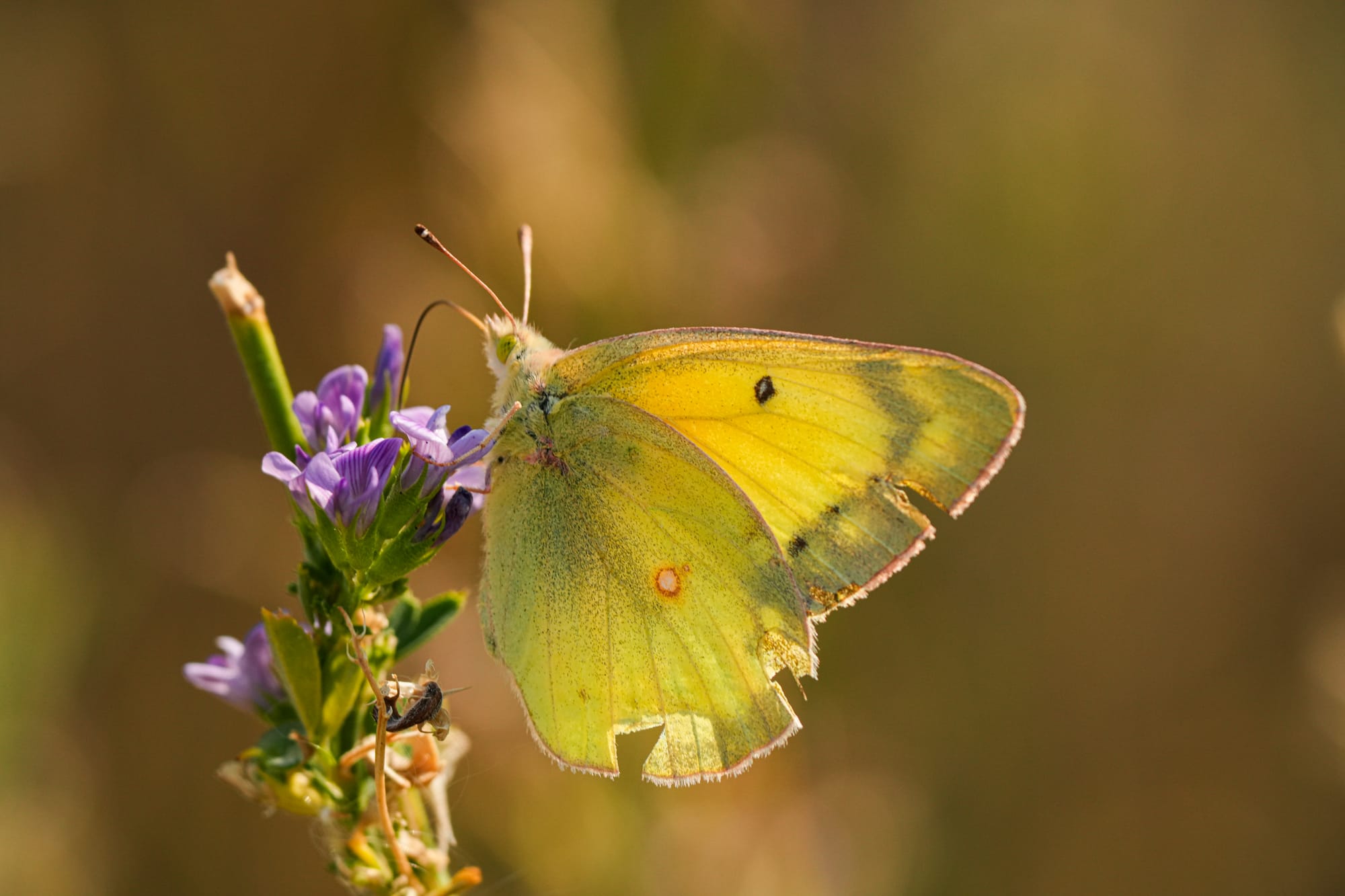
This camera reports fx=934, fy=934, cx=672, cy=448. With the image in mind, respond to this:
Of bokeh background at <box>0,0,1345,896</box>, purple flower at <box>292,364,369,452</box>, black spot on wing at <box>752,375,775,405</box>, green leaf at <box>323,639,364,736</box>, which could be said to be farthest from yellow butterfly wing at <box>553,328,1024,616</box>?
bokeh background at <box>0,0,1345,896</box>

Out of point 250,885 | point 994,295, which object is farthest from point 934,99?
point 250,885

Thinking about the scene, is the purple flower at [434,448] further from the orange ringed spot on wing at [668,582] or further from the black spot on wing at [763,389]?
the black spot on wing at [763,389]

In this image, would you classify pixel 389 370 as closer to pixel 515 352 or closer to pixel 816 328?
pixel 515 352

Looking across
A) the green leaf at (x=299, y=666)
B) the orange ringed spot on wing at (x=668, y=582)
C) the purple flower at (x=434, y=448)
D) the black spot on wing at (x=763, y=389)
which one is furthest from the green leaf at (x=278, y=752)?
the black spot on wing at (x=763, y=389)

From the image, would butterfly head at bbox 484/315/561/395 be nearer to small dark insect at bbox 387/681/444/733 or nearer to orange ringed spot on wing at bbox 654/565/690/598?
orange ringed spot on wing at bbox 654/565/690/598

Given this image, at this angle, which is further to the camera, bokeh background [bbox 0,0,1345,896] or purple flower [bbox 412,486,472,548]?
bokeh background [bbox 0,0,1345,896]

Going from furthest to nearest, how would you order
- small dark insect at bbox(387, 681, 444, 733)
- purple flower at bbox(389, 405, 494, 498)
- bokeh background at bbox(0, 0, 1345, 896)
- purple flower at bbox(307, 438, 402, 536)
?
1. bokeh background at bbox(0, 0, 1345, 896)
2. purple flower at bbox(389, 405, 494, 498)
3. purple flower at bbox(307, 438, 402, 536)
4. small dark insect at bbox(387, 681, 444, 733)

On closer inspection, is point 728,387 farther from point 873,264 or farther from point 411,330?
point 873,264
